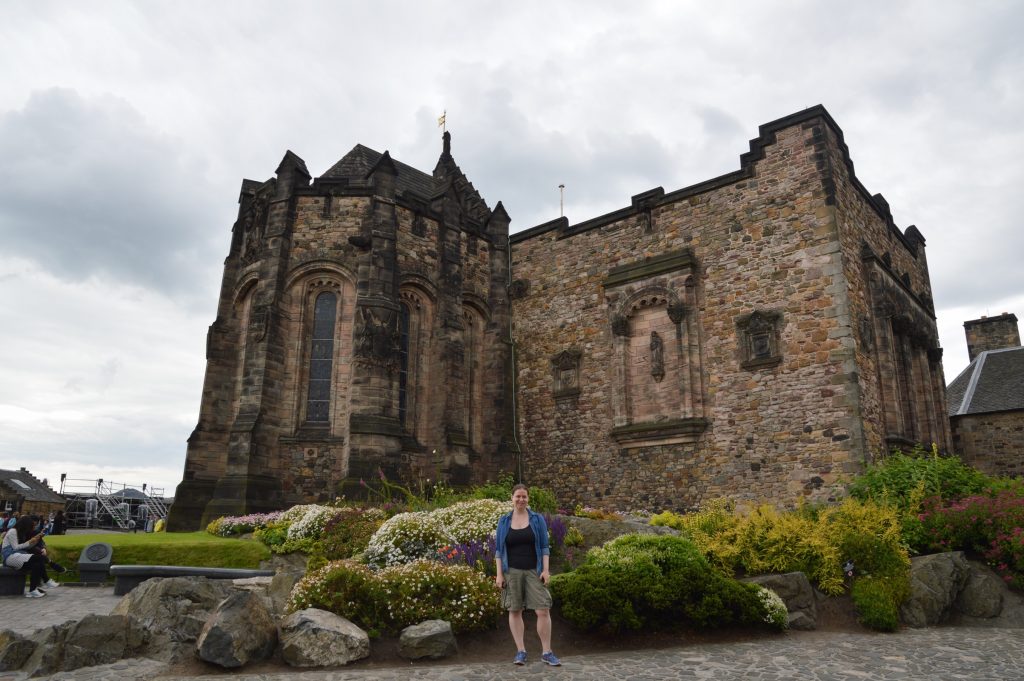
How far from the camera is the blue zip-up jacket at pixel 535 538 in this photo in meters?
6.90

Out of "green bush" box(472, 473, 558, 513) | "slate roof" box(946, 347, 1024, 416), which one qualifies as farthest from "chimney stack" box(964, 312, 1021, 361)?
"green bush" box(472, 473, 558, 513)

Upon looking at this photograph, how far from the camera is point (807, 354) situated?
1562 centimetres

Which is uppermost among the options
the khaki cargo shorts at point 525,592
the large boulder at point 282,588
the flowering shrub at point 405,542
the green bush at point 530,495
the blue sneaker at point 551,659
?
the green bush at point 530,495

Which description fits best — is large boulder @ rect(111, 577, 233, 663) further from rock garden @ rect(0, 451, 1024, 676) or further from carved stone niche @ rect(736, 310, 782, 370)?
carved stone niche @ rect(736, 310, 782, 370)

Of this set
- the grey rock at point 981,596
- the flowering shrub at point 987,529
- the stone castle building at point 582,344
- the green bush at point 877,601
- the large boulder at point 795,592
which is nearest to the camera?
the green bush at point 877,601

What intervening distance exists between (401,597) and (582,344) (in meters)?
12.7

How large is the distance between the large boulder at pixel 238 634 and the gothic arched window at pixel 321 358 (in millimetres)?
10997

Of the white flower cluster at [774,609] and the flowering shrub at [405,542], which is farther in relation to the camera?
the flowering shrub at [405,542]

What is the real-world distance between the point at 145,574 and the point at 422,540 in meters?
4.32

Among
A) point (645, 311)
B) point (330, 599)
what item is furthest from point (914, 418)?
point (330, 599)

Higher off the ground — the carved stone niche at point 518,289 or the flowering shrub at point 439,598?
the carved stone niche at point 518,289

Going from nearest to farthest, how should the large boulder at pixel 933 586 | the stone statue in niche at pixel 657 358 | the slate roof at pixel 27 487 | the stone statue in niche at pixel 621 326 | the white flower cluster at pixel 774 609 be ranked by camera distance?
the white flower cluster at pixel 774 609 → the large boulder at pixel 933 586 → the stone statue in niche at pixel 657 358 → the stone statue in niche at pixel 621 326 → the slate roof at pixel 27 487

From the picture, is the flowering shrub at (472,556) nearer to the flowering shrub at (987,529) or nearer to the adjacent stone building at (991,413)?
the flowering shrub at (987,529)

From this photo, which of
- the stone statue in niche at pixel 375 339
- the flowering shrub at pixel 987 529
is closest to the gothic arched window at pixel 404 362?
the stone statue in niche at pixel 375 339
